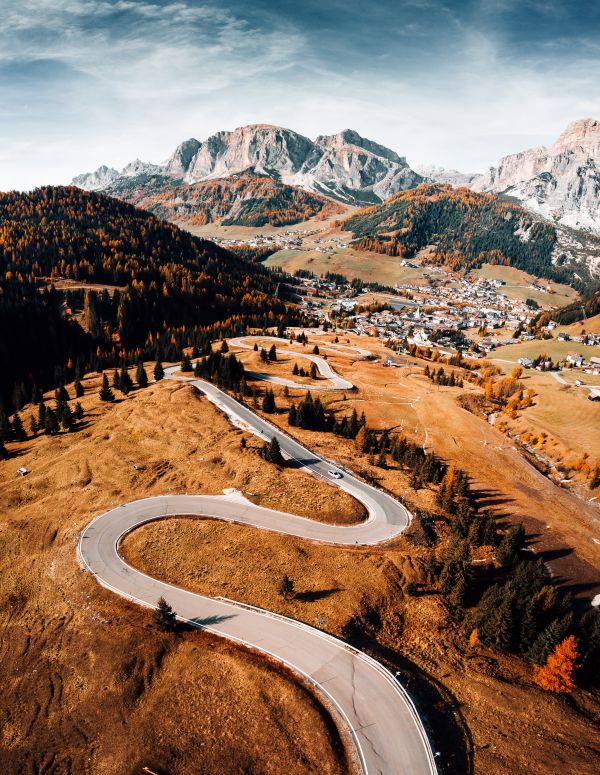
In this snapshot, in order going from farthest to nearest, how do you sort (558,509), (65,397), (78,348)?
(78,348) < (65,397) < (558,509)

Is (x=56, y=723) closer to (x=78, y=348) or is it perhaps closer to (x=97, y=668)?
(x=97, y=668)

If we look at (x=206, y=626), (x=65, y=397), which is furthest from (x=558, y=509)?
(x=65, y=397)

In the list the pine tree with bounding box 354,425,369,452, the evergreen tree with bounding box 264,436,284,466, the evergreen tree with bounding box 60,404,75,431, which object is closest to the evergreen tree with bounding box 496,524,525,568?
the pine tree with bounding box 354,425,369,452

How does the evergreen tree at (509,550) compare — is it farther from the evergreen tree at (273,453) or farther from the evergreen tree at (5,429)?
the evergreen tree at (5,429)

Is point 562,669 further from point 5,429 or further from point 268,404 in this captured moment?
point 5,429

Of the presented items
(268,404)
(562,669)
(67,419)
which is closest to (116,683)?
(562,669)

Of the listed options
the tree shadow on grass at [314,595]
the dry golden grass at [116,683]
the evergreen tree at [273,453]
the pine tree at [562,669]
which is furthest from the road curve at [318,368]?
the pine tree at [562,669]

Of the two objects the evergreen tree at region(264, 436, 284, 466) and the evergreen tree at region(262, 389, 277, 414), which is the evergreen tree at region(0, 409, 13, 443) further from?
the evergreen tree at region(264, 436, 284, 466)
